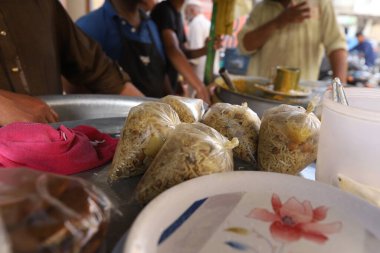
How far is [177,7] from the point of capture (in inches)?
71.7

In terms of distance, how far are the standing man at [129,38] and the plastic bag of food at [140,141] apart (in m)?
1.10

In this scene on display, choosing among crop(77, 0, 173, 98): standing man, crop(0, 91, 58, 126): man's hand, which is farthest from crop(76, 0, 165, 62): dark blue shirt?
crop(0, 91, 58, 126): man's hand

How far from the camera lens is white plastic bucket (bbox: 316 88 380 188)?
15.7 inches

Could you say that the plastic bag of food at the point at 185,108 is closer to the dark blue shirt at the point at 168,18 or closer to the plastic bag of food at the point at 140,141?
the plastic bag of food at the point at 140,141

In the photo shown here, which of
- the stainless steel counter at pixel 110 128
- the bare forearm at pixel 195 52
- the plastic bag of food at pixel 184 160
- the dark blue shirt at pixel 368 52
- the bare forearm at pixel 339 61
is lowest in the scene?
the dark blue shirt at pixel 368 52

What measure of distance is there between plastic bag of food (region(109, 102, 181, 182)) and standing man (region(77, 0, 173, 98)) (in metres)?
1.10

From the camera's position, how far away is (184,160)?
0.41 metres

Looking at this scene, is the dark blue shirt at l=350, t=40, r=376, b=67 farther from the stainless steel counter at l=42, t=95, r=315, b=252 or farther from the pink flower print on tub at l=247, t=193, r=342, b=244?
the pink flower print on tub at l=247, t=193, r=342, b=244

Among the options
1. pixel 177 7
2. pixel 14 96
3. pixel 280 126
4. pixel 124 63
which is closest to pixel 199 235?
pixel 280 126

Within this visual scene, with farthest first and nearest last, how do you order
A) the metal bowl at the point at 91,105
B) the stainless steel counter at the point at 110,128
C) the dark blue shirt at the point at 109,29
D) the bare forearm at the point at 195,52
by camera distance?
1. the bare forearm at the point at 195,52
2. the dark blue shirt at the point at 109,29
3. the metal bowl at the point at 91,105
4. the stainless steel counter at the point at 110,128

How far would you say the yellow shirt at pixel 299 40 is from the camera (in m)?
1.75

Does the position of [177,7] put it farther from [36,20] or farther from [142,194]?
[142,194]

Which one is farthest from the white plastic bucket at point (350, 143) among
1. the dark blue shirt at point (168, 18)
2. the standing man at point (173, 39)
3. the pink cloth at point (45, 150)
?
the dark blue shirt at point (168, 18)

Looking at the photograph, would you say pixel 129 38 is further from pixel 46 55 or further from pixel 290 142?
pixel 290 142
